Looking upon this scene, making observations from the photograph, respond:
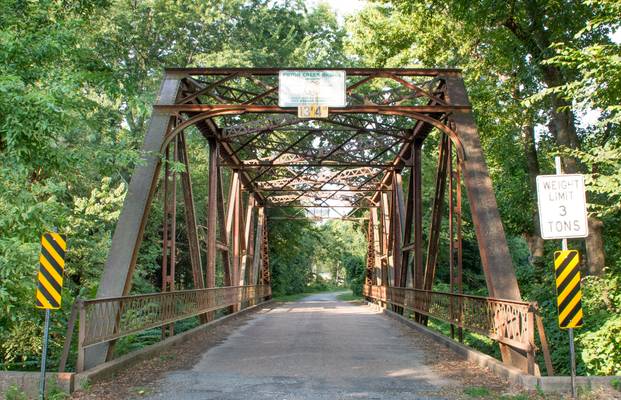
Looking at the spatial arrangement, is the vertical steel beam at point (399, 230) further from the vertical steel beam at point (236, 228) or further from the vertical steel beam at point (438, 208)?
the vertical steel beam at point (236, 228)

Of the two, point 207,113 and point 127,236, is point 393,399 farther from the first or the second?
point 207,113

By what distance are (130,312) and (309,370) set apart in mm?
2630

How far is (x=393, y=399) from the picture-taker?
20.6ft

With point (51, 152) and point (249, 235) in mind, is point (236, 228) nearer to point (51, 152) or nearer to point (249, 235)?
point (249, 235)

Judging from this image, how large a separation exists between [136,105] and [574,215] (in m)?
5.19

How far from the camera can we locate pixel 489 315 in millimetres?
8500

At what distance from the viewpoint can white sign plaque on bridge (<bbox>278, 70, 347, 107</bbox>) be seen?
11.0 meters

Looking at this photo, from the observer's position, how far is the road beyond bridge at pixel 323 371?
21.8 feet

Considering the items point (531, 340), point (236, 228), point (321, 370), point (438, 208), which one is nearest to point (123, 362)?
point (321, 370)

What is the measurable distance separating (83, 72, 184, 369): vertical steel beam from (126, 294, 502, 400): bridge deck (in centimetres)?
136

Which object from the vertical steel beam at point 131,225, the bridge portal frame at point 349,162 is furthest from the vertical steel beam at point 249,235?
the vertical steel beam at point 131,225

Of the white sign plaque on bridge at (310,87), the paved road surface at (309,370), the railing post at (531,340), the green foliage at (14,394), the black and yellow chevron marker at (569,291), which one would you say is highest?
the white sign plaque on bridge at (310,87)

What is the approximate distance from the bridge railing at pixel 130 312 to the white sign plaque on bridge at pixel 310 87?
4.17 meters

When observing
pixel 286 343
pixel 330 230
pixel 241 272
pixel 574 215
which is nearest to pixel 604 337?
pixel 574 215
